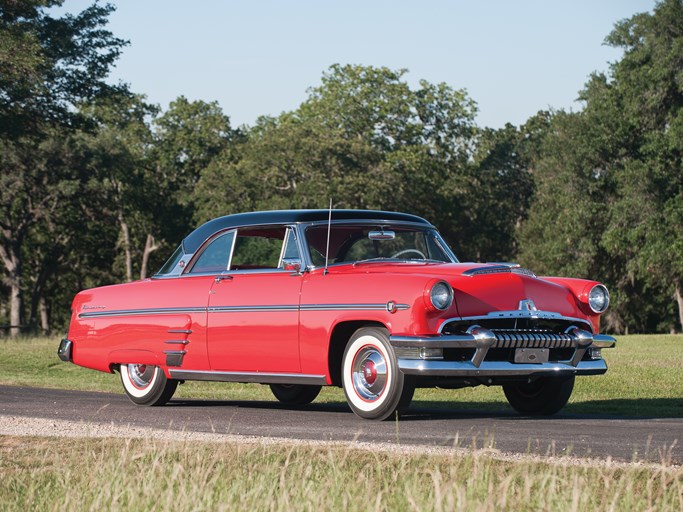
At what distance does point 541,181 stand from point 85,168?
2191 cm

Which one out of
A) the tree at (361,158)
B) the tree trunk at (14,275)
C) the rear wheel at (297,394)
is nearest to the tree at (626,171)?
the tree at (361,158)

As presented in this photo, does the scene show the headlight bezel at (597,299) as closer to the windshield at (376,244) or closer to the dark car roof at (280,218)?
the windshield at (376,244)

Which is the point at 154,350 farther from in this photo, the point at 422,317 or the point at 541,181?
the point at 541,181

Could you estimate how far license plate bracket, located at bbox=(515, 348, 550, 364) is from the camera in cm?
1012

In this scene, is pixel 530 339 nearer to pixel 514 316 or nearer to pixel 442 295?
pixel 514 316

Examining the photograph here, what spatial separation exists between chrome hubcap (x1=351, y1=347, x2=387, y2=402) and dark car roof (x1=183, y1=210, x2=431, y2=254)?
165 cm

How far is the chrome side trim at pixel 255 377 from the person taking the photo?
34.9ft

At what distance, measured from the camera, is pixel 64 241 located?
64188 mm

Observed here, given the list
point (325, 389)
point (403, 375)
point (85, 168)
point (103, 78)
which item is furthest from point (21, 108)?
point (403, 375)

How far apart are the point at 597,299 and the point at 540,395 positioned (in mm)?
1152

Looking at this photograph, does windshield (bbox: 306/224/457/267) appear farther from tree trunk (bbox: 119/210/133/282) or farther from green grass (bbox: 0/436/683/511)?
tree trunk (bbox: 119/210/133/282)

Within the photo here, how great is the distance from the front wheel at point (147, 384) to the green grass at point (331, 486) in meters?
5.17

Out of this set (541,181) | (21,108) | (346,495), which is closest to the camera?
(346,495)

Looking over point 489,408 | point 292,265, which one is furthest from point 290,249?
point 489,408
